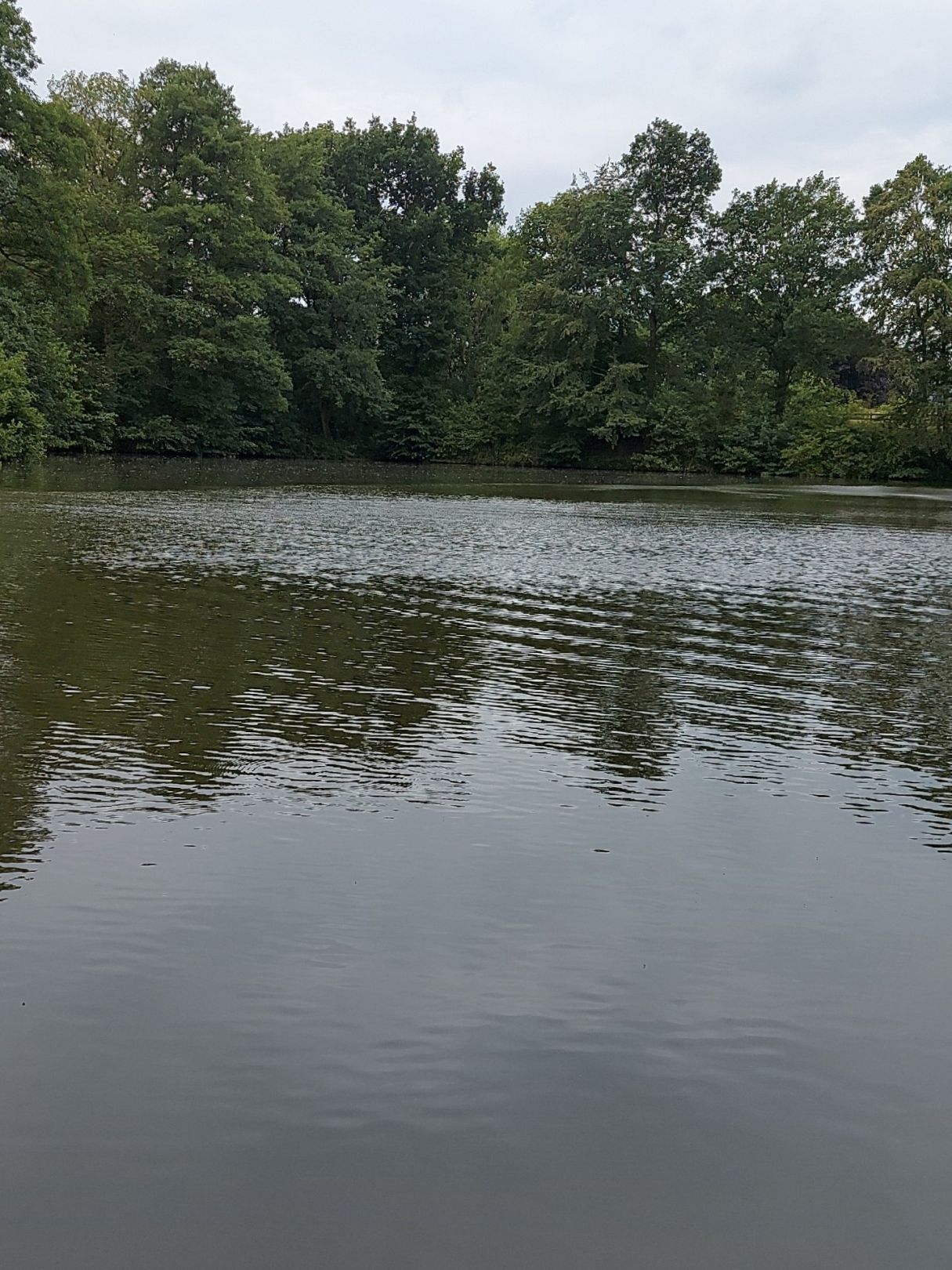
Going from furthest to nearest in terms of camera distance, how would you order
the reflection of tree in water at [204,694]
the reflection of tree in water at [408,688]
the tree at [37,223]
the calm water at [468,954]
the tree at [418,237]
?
1. the tree at [418,237]
2. the tree at [37,223]
3. the reflection of tree in water at [408,688]
4. the reflection of tree in water at [204,694]
5. the calm water at [468,954]

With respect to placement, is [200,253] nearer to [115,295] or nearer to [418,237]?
[115,295]

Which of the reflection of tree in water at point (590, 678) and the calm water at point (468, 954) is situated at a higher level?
the reflection of tree in water at point (590, 678)

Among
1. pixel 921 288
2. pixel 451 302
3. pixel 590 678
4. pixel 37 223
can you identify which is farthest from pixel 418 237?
pixel 590 678

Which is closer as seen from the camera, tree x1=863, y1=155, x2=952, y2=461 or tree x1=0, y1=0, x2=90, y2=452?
tree x1=0, y1=0, x2=90, y2=452

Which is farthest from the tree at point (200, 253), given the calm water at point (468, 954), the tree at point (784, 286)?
the calm water at point (468, 954)

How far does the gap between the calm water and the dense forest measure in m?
33.9

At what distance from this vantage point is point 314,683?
8617 mm

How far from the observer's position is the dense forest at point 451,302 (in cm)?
4994

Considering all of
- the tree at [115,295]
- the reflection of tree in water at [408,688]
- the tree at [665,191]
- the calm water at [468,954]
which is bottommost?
the calm water at [468,954]

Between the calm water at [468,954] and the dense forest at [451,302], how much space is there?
3388 centimetres

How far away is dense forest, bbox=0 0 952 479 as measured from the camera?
49938 mm

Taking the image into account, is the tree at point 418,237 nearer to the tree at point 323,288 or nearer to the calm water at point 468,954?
the tree at point 323,288

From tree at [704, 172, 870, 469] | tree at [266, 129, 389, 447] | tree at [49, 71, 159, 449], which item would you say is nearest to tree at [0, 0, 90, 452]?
tree at [49, 71, 159, 449]

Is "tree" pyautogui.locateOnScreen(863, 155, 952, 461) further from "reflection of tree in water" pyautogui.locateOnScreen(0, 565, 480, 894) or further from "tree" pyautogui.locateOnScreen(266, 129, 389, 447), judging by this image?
"reflection of tree in water" pyautogui.locateOnScreen(0, 565, 480, 894)
